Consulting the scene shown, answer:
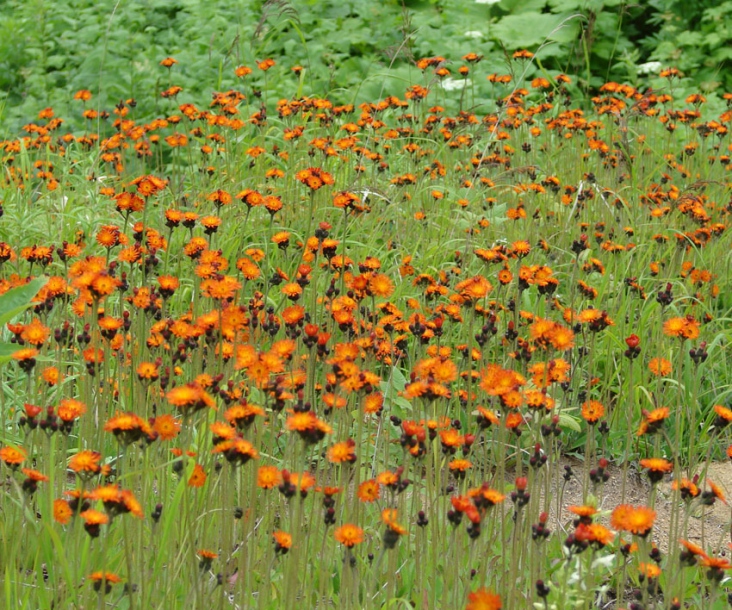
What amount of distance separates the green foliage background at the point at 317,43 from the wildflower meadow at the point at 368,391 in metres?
1.06

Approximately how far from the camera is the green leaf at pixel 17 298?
2.12 metres

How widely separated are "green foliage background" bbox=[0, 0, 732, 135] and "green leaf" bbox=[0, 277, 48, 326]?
4345mm

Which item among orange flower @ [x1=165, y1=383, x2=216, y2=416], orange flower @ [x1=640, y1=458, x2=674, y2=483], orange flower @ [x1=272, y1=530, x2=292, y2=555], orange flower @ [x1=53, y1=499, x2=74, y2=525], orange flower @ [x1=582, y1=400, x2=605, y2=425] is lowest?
orange flower @ [x1=582, y1=400, x2=605, y2=425]

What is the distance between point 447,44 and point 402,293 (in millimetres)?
4166

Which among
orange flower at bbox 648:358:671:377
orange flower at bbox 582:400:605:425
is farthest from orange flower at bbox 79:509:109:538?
orange flower at bbox 648:358:671:377

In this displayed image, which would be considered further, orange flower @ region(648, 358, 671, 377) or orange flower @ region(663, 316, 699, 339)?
orange flower @ region(648, 358, 671, 377)

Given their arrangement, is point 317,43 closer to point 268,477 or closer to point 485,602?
point 268,477

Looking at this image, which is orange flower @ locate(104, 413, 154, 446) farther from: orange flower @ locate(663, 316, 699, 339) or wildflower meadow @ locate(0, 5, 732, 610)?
orange flower @ locate(663, 316, 699, 339)

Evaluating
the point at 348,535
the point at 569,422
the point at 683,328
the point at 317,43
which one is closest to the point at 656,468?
the point at 348,535

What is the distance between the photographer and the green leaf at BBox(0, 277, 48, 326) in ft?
6.97

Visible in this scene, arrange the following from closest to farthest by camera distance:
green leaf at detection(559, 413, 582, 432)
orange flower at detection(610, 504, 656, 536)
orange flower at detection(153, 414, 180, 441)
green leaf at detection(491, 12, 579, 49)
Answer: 1. orange flower at detection(610, 504, 656, 536)
2. orange flower at detection(153, 414, 180, 441)
3. green leaf at detection(559, 413, 582, 432)
4. green leaf at detection(491, 12, 579, 49)

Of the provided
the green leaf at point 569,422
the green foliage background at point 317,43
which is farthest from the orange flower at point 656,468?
the green foliage background at point 317,43

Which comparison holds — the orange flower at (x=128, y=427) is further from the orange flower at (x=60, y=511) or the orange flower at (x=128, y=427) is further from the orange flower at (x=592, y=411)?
the orange flower at (x=592, y=411)

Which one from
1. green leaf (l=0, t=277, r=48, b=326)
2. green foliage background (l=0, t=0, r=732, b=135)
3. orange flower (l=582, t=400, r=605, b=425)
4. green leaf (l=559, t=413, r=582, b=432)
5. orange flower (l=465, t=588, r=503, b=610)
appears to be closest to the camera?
orange flower (l=465, t=588, r=503, b=610)
